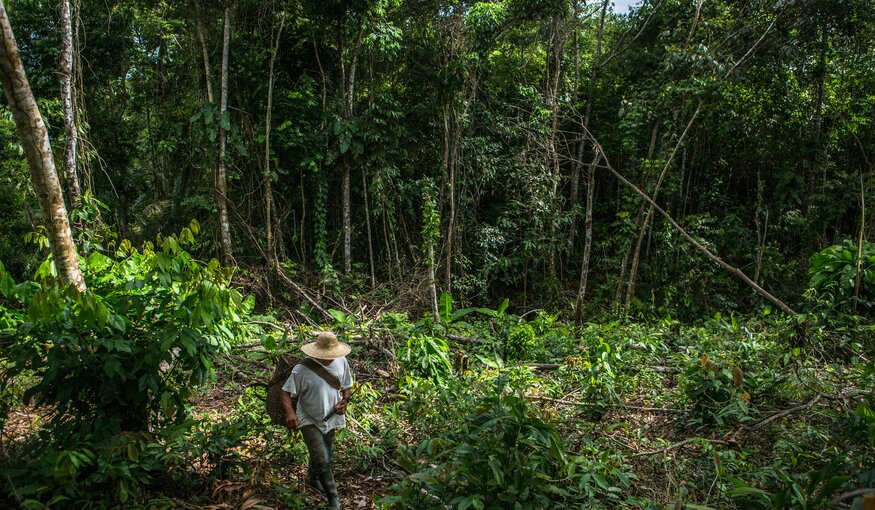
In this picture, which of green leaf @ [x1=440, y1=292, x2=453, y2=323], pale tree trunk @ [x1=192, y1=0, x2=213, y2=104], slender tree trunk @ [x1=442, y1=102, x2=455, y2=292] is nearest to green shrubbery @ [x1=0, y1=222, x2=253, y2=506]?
green leaf @ [x1=440, y1=292, x2=453, y2=323]

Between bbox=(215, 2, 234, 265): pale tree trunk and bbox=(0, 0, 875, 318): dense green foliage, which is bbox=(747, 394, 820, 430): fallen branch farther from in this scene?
bbox=(215, 2, 234, 265): pale tree trunk

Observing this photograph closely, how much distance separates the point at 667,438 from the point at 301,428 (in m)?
3.16

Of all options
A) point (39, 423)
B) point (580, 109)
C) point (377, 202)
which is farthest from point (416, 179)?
point (39, 423)

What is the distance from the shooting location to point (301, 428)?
154 inches

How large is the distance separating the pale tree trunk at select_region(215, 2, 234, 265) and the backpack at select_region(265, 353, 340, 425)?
19.5 ft

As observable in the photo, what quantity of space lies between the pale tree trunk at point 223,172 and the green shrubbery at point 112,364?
604cm

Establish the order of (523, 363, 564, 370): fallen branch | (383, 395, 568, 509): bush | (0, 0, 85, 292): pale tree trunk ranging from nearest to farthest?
(383, 395, 568, 509): bush < (0, 0, 85, 292): pale tree trunk < (523, 363, 564, 370): fallen branch

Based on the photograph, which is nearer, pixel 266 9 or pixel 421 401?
pixel 421 401

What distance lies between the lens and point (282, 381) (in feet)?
13.6

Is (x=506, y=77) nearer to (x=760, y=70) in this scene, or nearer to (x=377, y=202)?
(x=377, y=202)

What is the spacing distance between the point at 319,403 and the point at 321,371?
0.75 feet

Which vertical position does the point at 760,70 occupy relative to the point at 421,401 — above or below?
above

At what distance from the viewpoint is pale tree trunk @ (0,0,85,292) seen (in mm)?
3371

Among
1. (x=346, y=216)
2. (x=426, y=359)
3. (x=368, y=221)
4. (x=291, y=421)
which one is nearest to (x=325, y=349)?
(x=291, y=421)
